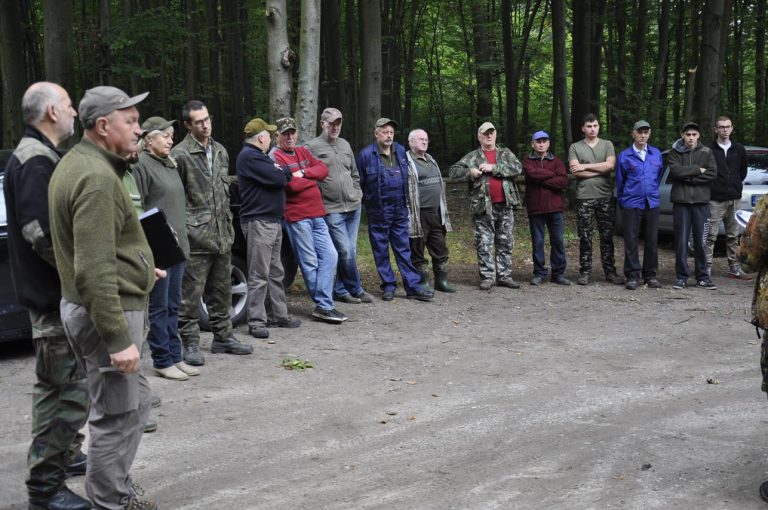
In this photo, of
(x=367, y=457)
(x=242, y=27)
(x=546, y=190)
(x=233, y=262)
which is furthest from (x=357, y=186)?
(x=242, y=27)

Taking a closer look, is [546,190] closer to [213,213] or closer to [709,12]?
[213,213]

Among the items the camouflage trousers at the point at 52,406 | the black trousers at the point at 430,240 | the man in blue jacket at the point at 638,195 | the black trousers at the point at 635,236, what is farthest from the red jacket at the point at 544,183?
the camouflage trousers at the point at 52,406

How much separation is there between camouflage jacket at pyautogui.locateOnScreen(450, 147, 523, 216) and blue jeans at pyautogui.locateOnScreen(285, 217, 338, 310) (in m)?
2.79

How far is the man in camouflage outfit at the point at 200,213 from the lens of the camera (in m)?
7.75

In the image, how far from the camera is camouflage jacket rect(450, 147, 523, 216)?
1167cm

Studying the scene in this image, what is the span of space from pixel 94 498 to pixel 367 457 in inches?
74.3

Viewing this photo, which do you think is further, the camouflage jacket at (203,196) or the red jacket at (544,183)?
the red jacket at (544,183)

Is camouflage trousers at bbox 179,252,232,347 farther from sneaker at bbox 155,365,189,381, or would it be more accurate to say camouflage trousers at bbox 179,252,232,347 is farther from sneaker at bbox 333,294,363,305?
sneaker at bbox 333,294,363,305

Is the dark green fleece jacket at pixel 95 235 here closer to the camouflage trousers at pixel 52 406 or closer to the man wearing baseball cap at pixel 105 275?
the man wearing baseball cap at pixel 105 275

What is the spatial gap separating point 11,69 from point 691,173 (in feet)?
41.4

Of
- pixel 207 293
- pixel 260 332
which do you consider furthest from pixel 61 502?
pixel 260 332

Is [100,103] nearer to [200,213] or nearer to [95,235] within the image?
[95,235]

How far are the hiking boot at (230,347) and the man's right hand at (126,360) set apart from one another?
408 cm

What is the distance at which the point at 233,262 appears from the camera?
30.5 feet
